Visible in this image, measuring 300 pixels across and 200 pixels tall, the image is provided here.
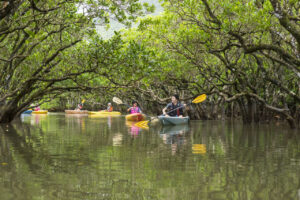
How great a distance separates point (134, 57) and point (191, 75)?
13.6 meters

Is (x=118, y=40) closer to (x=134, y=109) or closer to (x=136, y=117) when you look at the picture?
(x=136, y=117)

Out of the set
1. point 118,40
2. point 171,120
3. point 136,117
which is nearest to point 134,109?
point 136,117

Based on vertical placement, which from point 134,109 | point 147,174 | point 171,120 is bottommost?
point 147,174

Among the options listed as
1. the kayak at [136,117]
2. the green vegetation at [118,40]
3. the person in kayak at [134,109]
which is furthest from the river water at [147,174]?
the person in kayak at [134,109]

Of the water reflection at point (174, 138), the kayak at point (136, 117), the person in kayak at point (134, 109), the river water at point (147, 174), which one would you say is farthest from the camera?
the person in kayak at point (134, 109)

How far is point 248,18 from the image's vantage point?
12281mm

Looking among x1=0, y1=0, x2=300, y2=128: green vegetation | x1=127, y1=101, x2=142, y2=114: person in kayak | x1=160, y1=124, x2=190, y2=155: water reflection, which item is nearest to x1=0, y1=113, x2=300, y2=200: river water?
Answer: x1=160, y1=124, x2=190, y2=155: water reflection

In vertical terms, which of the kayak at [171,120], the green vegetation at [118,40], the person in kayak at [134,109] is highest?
the green vegetation at [118,40]

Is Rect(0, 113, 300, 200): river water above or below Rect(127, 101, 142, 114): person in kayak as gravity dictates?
below

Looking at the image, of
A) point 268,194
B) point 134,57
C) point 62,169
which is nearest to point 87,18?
point 134,57

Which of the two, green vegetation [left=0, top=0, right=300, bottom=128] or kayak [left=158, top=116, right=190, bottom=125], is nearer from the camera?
green vegetation [left=0, top=0, right=300, bottom=128]

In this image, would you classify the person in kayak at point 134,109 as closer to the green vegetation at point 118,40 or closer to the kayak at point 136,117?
the kayak at point 136,117

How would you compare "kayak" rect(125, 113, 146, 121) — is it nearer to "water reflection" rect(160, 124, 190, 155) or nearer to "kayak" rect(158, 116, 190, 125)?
"kayak" rect(158, 116, 190, 125)

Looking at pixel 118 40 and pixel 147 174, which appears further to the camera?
pixel 118 40
